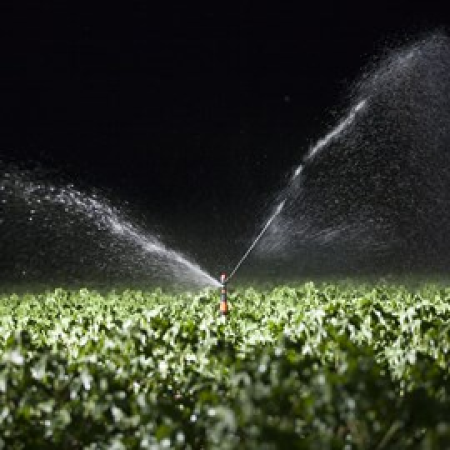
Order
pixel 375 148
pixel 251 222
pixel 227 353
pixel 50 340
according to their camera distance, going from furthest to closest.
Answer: pixel 251 222 → pixel 375 148 → pixel 50 340 → pixel 227 353

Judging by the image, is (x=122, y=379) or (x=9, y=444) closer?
(x=9, y=444)

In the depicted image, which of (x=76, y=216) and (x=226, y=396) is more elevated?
(x=76, y=216)

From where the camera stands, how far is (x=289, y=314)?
33.2 ft

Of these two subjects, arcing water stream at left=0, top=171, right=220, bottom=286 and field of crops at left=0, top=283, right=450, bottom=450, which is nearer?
field of crops at left=0, top=283, right=450, bottom=450

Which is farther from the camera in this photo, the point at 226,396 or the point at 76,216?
the point at 76,216

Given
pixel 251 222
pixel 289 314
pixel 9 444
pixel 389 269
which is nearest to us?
pixel 9 444

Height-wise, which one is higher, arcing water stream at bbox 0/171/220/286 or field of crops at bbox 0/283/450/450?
arcing water stream at bbox 0/171/220/286

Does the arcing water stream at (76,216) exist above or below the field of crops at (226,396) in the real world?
above

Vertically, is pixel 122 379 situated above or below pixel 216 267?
below

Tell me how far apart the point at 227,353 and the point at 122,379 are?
0.67m

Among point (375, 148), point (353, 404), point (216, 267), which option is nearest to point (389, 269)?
point (375, 148)

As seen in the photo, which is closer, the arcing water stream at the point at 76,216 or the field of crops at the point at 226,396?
the field of crops at the point at 226,396

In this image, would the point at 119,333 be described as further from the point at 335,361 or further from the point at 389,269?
the point at 389,269

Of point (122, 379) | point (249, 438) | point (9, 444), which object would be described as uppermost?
point (122, 379)
